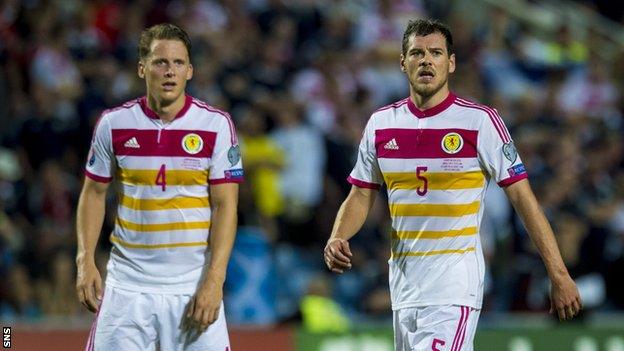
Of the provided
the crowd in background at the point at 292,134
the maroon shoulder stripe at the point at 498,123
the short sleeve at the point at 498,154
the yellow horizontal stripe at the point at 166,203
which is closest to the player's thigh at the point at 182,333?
the yellow horizontal stripe at the point at 166,203

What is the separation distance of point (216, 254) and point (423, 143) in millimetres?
1163

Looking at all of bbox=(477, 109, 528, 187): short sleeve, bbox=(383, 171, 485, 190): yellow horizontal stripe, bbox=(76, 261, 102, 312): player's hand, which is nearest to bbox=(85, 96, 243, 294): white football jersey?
bbox=(76, 261, 102, 312): player's hand

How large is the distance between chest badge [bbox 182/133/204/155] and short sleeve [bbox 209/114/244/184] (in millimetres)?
78

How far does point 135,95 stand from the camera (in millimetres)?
12109

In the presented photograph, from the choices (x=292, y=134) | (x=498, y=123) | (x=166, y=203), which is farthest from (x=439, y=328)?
(x=292, y=134)

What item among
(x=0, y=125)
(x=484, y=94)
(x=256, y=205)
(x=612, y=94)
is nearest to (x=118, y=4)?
(x=0, y=125)

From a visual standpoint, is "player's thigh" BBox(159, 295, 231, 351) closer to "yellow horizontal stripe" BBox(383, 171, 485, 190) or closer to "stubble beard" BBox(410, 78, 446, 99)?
"yellow horizontal stripe" BBox(383, 171, 485, 190)

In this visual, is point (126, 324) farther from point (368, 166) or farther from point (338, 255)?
point (368, 166)

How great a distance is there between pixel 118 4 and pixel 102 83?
1412 mm

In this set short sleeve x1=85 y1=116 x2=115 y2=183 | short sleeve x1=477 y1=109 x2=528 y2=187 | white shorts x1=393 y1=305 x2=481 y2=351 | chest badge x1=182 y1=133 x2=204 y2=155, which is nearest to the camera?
white shorts x1=393 y1=305 x2=481 y2=351

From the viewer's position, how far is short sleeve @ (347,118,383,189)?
6.70 meters

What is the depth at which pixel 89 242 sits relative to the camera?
6.66m

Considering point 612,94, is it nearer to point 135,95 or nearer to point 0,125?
point 135,95

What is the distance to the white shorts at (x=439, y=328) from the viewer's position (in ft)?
20.5
